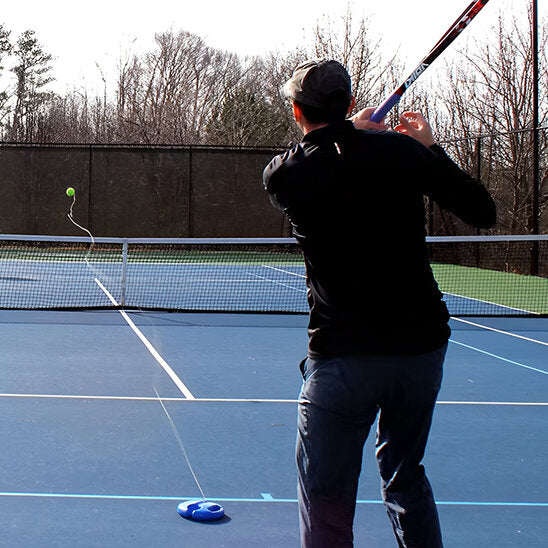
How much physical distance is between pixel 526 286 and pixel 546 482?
1210 cm

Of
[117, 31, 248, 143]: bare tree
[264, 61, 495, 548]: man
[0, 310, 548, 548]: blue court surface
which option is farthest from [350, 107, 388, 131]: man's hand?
[117, 31, 248, 143]: bare tree

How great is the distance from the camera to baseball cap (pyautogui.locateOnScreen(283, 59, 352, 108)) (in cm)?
223

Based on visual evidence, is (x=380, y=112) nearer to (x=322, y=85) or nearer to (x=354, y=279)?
(x=322, y=85)

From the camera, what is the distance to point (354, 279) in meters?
2.21

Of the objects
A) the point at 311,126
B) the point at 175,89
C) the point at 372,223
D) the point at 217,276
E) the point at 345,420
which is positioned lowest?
the point at 217,276

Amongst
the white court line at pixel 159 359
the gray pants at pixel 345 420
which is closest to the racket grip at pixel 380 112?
the gray pants at pixel 345 420

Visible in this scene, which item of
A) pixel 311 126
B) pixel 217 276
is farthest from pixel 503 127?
pixel 311 126

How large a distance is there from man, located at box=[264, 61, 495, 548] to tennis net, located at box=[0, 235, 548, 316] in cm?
736

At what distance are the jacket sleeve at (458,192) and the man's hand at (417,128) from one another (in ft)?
0.45

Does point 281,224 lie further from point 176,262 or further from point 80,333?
point 80,333

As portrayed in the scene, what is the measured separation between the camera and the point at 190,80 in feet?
125

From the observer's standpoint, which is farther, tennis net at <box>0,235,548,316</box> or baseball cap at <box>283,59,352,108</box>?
tennis net at <box>0,235,548,316</box>

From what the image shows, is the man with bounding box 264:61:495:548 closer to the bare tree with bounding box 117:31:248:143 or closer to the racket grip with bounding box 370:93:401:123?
the racket grip with bounding box 370:93:401:123

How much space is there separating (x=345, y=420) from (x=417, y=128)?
816 mm
